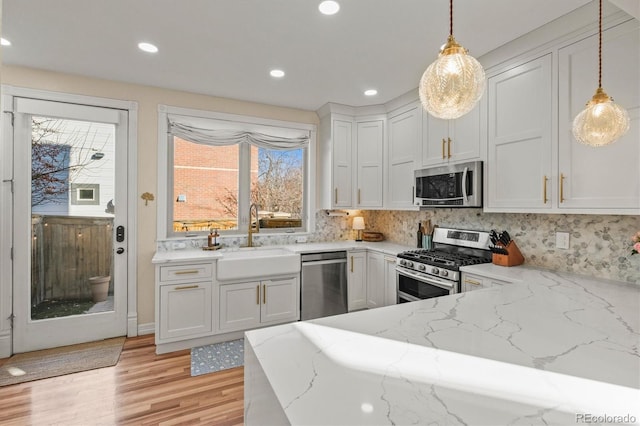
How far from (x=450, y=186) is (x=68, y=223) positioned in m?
3.74

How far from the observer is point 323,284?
144 inches

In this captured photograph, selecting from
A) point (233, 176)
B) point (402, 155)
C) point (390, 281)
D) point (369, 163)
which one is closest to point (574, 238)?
point (390, 281)

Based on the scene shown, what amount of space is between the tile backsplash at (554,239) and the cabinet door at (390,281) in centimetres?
62

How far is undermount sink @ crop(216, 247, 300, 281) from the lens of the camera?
3152mm

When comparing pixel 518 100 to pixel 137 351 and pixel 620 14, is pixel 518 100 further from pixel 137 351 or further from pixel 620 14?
pixel 137 351

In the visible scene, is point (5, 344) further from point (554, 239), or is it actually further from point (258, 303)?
point (554, 239)

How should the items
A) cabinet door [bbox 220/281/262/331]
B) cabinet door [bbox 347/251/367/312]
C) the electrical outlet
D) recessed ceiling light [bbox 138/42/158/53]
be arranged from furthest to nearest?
cabinet door [bbox 347/251/367/312] < cabinet door [bbox 220/281/262/331] < recessed ceiling light [bbox 138/42/158/53] < the electrical outlet

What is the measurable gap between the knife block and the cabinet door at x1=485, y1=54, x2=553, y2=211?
1.10 ft

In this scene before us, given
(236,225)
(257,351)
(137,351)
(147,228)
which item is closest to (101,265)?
(147,228)

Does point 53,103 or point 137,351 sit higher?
point 53,103

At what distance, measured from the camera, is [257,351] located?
1069mm

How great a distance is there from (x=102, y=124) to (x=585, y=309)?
412 centimetres

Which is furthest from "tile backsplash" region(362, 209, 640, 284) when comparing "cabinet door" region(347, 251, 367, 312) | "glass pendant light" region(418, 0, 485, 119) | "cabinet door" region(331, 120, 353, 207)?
"glass pendant light" region(418, 0, 485, 119)

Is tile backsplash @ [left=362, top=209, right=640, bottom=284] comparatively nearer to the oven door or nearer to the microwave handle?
the microwave handle
